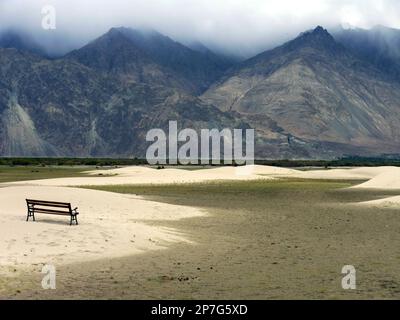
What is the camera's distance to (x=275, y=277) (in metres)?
20.7

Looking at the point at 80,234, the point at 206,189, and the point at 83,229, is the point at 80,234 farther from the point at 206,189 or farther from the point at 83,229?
the point at 206,189

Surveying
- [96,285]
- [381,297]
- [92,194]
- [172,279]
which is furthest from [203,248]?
[92,194]

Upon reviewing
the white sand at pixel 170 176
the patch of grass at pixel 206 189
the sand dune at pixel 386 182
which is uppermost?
the white sand at pixel 170 176

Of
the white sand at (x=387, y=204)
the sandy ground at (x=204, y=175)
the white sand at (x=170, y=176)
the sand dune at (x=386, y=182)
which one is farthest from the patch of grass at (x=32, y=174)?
the white sand at (x=387, y=204)

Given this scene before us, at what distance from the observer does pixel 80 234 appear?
88.8 ft

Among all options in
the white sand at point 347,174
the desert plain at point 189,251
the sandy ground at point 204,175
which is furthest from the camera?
the white sand at point 347,174

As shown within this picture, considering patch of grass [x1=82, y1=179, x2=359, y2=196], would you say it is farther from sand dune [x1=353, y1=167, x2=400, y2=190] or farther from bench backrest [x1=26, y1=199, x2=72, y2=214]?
bench backrest [x1=26, y1=199, x2=72, y2=214]

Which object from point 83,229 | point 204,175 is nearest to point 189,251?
point 83,229

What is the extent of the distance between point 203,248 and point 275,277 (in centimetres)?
675

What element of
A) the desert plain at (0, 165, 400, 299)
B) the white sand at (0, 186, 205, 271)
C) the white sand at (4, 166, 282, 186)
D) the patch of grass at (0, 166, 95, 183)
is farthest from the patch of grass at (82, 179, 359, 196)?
the white sand at (0, 186, 205, 271)

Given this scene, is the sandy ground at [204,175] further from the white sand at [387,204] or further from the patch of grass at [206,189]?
the white sand at [387,204]

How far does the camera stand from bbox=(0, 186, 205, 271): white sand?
76.1 feet

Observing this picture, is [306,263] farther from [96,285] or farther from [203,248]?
[96,285]

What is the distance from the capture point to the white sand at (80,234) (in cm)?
2319
